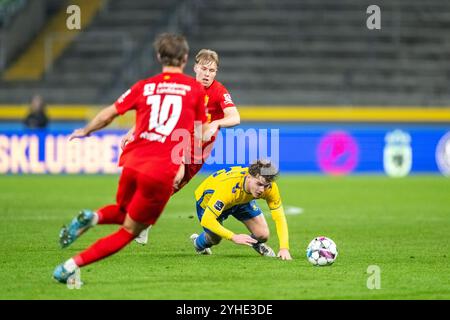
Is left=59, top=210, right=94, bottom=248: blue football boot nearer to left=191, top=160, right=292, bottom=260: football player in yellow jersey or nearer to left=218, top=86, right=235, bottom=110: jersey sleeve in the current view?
left=191, top=160, right=292, bottom=260: football player in yellow jersey

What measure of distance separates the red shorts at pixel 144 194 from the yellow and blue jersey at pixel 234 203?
6.66ft

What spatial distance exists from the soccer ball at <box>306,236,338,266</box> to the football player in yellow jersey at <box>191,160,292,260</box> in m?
0.41

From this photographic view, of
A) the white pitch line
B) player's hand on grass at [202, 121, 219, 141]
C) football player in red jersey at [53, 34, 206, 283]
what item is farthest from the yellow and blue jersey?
the white pitch line

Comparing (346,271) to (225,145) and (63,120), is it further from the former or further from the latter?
(63,120)

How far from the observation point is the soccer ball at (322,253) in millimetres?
10672

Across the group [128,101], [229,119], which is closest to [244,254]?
[229,119]

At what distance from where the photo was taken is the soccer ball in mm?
10672

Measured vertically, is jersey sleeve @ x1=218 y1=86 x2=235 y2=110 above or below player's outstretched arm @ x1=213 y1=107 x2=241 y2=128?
above

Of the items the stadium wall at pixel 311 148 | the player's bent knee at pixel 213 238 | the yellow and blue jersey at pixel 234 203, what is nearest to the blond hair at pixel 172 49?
the yellow and blue jersey at pixel 234 203

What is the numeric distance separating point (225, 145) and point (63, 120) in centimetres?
671

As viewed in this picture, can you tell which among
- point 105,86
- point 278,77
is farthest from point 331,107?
point 105,86

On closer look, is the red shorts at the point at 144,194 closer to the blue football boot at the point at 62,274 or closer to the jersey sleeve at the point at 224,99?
the blue football boot at the point at 62,274

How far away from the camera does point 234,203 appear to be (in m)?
11.4

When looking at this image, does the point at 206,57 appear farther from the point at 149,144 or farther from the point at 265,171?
the point at 149,144
